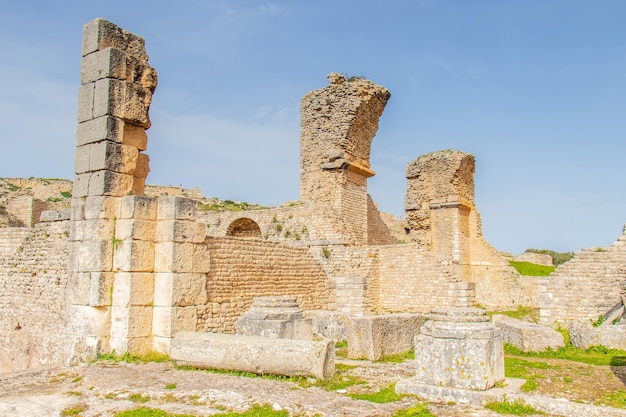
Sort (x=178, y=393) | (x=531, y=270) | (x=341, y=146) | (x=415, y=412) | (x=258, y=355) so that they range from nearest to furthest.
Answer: (x=415, y=412), (x=178, y=393), (x=258, y=355), (x=341, y=146), (x=531, y=270)

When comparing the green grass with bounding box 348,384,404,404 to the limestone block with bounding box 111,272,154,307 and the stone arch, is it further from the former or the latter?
the stone arch

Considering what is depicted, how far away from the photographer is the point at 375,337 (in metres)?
9.32

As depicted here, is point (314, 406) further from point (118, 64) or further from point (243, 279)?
point (118, 64)

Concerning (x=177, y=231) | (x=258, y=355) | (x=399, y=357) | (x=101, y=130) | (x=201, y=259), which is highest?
(x=101, y=130)

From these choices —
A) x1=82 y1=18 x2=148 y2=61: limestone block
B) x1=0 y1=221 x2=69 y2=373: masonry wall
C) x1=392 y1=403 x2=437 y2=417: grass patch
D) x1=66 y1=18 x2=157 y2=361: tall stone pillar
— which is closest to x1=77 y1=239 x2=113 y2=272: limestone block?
x1=66 y1=18 x2=157 y2=361: tall stone pillar

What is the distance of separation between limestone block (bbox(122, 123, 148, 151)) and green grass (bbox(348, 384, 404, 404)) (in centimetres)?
635

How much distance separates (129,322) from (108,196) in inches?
89.2

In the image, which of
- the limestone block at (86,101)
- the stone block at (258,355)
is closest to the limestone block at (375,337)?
the stone block at (258,355)

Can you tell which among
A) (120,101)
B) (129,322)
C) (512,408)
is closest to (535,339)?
(512,408)

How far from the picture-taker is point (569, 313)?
46.2 feet

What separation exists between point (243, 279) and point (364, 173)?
27.9ft

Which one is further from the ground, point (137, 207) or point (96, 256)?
point (137, 207)

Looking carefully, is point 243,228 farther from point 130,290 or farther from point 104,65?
point 104,65

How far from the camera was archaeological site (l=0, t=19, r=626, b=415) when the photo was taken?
710cm
